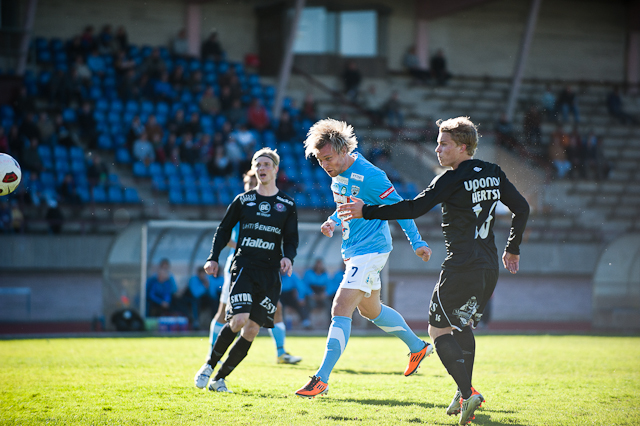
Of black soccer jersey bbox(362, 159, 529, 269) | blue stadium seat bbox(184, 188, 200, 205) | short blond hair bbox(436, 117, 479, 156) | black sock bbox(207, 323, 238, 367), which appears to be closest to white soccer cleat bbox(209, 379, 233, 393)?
black sock bbox(207, 323, 238, 367)

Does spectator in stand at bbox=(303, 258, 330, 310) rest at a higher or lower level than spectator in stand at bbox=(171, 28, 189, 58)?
lower

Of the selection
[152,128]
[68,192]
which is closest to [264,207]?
[68,192]

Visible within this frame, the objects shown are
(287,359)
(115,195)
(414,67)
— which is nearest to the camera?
(287,359)

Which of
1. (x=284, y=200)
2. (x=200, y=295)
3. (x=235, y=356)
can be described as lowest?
(x=200, y=295)

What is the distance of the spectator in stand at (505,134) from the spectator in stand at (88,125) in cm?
1194

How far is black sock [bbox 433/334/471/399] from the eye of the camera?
15.4 ft

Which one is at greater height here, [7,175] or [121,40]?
[121,40]

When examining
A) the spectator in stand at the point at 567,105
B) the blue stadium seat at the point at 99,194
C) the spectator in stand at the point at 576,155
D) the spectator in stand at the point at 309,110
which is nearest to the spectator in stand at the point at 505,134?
the spectator in stand at the point at 576,155

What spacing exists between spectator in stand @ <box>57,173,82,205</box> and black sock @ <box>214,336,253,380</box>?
443 inches

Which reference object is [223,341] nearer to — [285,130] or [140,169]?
[140,169]

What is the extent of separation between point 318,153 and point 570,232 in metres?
14.5

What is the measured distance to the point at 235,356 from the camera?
A: 5.73m

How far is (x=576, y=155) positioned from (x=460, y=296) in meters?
18.3

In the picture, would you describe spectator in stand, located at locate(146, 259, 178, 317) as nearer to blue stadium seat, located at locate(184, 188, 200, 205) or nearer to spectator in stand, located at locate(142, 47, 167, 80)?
blue stadium seat, located at locate(184, 188, 200, 205)
